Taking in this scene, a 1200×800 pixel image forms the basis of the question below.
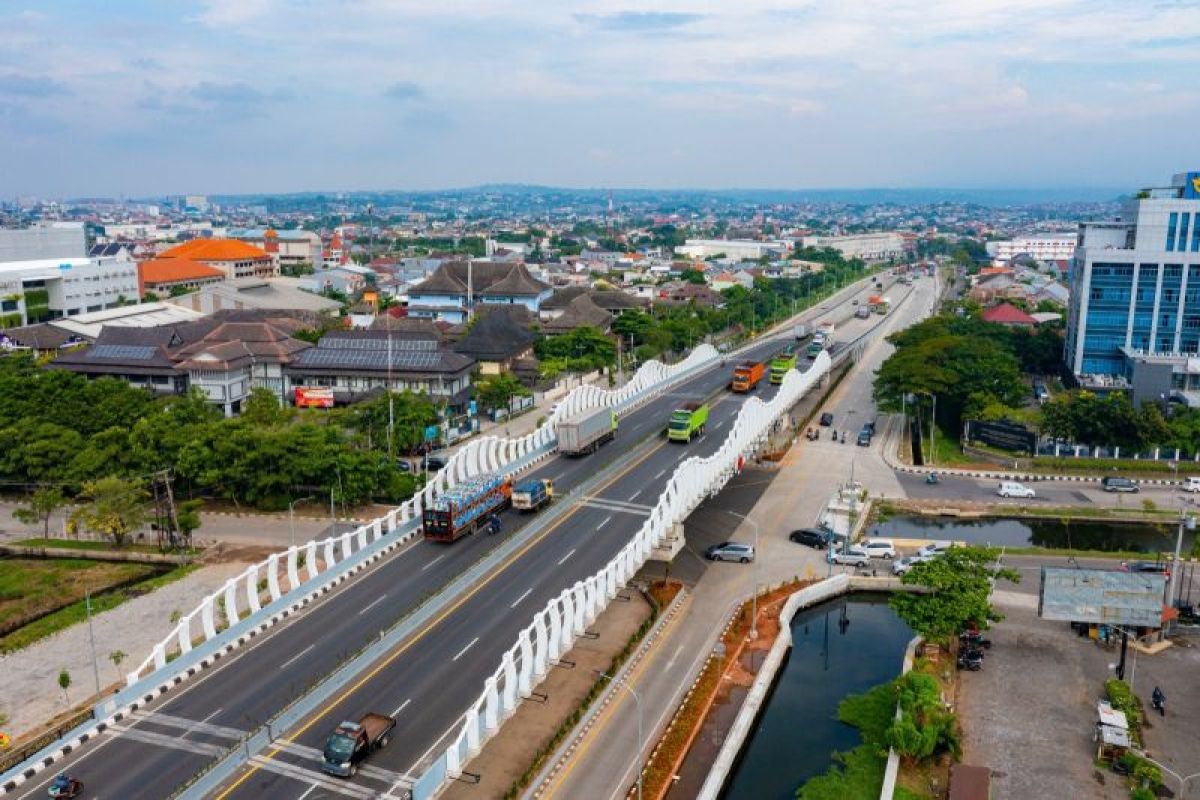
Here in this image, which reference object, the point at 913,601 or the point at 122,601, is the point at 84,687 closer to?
the point at 122,601

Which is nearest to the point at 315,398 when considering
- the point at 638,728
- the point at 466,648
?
the point at 466,648

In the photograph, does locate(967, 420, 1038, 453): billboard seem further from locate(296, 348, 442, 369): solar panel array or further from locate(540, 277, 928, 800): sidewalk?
locate(296, 348, 442, 369): solar panel array

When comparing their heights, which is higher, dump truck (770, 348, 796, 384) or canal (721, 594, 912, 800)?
dump truck (770, 348, 796, 384)

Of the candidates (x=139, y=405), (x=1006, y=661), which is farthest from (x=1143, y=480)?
(x=139, y=405)

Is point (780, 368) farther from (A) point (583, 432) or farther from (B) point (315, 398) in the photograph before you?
(B) point (315, 398)

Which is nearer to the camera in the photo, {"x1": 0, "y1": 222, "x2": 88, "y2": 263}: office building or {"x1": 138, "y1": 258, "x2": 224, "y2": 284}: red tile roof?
{"x1": 0, "y1": 222, "x2": 88, "y2": 263}: office building

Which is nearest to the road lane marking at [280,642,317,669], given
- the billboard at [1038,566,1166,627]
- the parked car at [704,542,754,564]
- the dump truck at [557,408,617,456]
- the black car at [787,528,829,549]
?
the parked car at [704,542,754,564]

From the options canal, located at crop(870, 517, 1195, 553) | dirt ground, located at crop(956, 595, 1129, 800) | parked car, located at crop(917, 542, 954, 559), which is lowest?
canal, located at crop(870, 517, 1195, 553)
